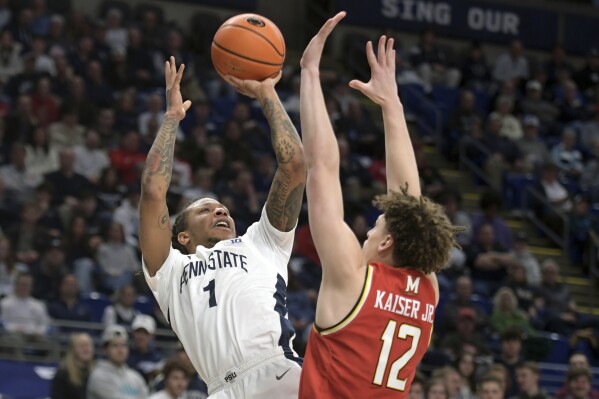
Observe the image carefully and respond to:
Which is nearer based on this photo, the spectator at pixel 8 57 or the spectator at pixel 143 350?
the spectator at pixel 143 350

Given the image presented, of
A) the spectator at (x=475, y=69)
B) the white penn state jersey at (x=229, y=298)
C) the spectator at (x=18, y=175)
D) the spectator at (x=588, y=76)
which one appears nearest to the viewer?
the white penn state jersey at (x=229, y=298)

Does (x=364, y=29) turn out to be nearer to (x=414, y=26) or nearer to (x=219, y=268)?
(x=414, y=26)

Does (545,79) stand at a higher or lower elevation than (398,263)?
higher

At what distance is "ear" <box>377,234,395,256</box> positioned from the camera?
468 centimetres

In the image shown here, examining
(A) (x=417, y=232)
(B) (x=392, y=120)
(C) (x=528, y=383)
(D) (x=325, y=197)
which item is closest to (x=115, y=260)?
(C) (x=528, y=383)

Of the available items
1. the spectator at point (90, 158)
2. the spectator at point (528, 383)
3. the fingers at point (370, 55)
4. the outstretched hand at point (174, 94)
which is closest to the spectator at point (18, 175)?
the spectator at point (90, 158)

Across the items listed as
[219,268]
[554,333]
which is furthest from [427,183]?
[219,268]

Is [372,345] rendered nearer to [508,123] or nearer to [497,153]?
[497,153]

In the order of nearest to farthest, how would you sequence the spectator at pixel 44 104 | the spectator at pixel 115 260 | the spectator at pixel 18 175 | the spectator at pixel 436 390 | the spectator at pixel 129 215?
1. the spectator at pixel 436 390
2. the spectator at pixel 115 260
3. the spectator at pixel 129 215
4. the spectator at pixel 18 175
5. the spectator at pixel 44 104

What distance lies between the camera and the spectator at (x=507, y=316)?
1325 cm

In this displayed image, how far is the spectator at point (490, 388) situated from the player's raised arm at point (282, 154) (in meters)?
4.45

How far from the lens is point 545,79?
19.7 meters

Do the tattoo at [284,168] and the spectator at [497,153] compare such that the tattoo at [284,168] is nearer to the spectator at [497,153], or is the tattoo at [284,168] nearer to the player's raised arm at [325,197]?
the player's raised arm at [325,197]

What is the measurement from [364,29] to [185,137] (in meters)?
6.58
